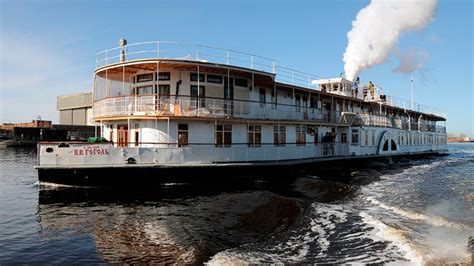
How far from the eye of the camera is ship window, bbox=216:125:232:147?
2053cm

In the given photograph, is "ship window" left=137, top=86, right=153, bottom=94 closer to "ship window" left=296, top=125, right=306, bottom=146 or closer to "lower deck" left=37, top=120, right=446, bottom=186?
"lower deck" left=37, top=120, right=446, bottom=186

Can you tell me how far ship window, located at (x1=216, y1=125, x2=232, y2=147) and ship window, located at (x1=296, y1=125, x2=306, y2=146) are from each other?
604 cm

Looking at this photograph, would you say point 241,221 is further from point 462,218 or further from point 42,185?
point 42,185

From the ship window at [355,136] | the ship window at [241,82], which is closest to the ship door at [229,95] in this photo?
the ship window at [241,82]

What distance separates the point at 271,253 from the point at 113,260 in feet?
13.0

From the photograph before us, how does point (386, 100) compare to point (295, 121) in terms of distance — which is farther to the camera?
point (386, 100)

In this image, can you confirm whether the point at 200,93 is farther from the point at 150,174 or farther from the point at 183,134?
the point at 150,174

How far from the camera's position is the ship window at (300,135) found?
25047mm

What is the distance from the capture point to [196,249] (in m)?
9.48

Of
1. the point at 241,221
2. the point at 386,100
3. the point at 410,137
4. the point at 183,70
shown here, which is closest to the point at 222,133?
the point at 183,70

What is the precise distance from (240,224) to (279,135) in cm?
1222

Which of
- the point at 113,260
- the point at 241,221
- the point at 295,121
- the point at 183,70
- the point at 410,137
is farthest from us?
the point at 410,137

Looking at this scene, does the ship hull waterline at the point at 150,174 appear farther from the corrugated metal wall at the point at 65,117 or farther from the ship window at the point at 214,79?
the corrugated metal wall at the point at 65,117

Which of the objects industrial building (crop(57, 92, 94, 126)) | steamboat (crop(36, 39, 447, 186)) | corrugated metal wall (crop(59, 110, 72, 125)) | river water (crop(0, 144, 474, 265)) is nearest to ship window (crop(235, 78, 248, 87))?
steamboat (crop(36, 39, 447, 186))
